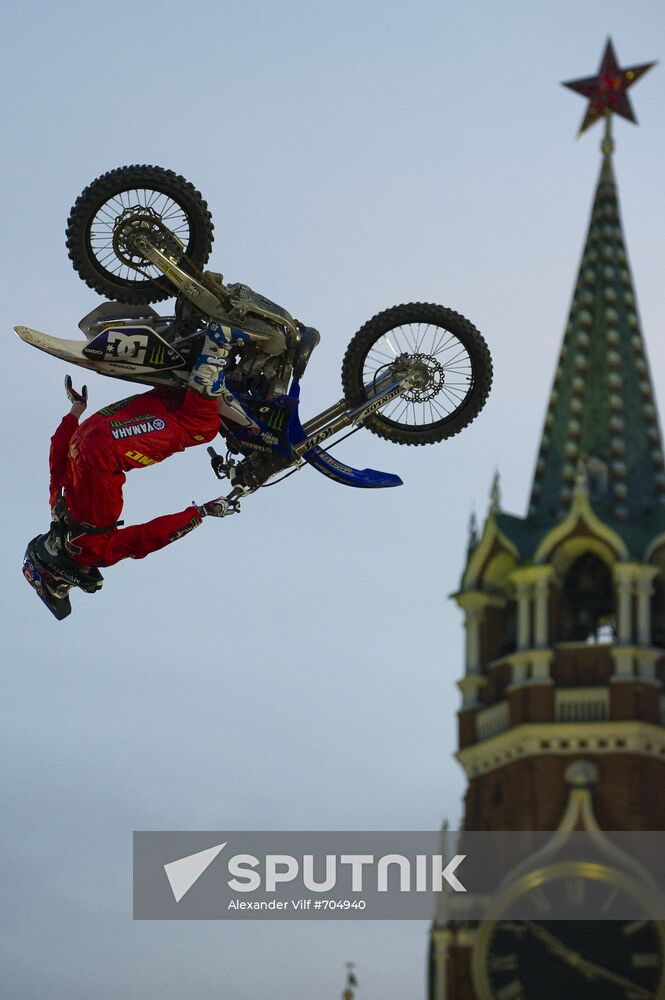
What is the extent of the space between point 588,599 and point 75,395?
5390 centimetres

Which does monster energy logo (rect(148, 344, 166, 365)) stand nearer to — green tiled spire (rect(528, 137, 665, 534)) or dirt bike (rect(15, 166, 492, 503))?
dirt bike (rect(15, 166, 492, 503))

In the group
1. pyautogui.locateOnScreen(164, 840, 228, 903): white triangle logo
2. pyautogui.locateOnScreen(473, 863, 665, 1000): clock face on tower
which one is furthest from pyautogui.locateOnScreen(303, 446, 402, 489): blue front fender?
pyautogui.locateOnScreen(473, 863, 665, 1000): clock face on tower

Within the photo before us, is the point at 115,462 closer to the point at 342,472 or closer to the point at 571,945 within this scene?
the point at 342,472

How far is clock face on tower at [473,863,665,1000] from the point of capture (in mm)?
61625

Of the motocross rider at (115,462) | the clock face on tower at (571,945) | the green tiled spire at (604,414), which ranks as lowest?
the motocross rider at (115,462)

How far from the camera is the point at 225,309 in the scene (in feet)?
59.8

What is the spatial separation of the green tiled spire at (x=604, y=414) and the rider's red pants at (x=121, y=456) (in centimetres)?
5244

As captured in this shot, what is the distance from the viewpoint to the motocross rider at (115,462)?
18.1m

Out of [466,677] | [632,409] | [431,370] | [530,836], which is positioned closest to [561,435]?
[632,409]

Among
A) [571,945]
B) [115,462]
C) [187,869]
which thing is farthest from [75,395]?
[571,945]

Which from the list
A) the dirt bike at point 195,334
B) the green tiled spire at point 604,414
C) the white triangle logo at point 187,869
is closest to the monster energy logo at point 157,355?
the dirt bike at point 195,334

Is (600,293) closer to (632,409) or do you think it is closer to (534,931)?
(632,409)

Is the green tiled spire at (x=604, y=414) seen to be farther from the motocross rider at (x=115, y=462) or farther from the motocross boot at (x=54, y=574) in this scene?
the motocross rider at (x=115, y=462)

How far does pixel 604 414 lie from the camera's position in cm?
7425
